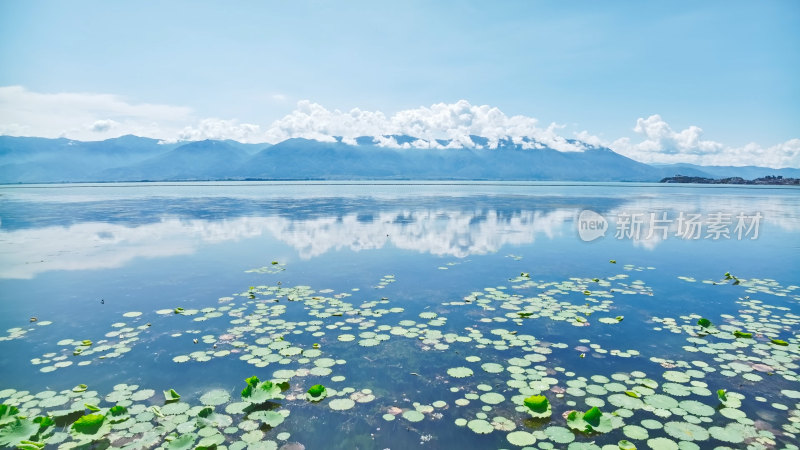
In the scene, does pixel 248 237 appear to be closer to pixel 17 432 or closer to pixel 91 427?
pixel 17 432

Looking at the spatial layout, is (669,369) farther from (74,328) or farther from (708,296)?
(74,328)

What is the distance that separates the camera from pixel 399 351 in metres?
9.55

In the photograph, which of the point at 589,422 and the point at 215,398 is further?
the point at 215,398

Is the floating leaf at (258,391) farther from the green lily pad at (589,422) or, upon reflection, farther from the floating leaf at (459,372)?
the green lily pad at (589,422)

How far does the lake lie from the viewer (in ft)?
21.7

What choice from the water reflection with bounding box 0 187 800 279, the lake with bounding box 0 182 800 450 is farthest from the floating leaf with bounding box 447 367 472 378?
the water reflection with bounding box 0 187 800 279

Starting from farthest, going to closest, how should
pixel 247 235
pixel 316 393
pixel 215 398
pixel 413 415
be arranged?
pixel 247 235
pixel 215 398
pixel 316 393
pixel 413 415

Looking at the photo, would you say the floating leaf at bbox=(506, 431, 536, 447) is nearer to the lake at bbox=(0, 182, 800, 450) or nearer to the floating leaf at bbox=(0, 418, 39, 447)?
the lake at bbox=(0, 182, 800, 450)

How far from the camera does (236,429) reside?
21.9 feet

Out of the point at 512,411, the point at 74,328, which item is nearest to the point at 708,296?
the point at 512,411

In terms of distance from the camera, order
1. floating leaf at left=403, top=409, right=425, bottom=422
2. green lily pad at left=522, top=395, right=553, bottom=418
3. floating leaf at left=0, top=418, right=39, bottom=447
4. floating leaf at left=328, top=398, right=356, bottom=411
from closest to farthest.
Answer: floating leaf at left=0, top=418, right=39, bottom=447 < green lily pad at left=522, top=395, right=553, bottom=418 < floating leaf at left=403, top=409, right=425, bottom=422 < floating leaf at left=328, top=398, right=356, bottom=411

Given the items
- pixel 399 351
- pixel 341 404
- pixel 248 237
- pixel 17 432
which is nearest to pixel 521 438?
pixel 341 404

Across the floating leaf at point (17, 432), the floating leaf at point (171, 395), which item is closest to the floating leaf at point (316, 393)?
the floating leaf at point (171, 395)

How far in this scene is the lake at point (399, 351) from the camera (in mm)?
6617
